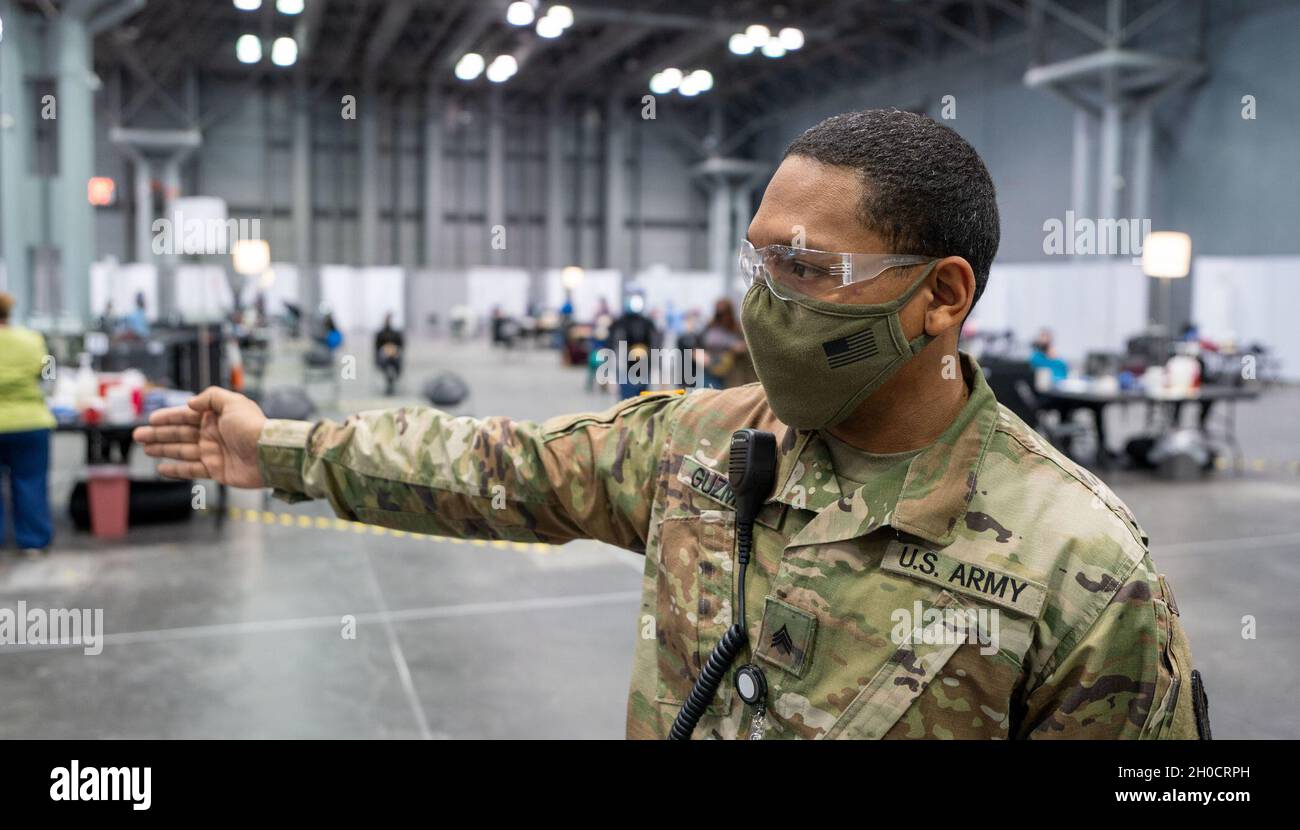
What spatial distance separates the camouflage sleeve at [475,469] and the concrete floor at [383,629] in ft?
9.14

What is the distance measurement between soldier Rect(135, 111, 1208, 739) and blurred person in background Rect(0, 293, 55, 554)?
6.58 meters

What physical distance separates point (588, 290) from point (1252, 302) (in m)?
20.7

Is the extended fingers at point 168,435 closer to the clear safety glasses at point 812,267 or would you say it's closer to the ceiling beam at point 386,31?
the clear safety glasses at point 812,267

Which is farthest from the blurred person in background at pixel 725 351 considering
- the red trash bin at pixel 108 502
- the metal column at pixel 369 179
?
the metal column at pixel 369 179

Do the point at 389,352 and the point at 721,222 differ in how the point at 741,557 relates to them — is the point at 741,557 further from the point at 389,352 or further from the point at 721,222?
the point at 721,222

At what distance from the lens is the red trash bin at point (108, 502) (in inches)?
305

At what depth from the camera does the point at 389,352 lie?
57.8 feet

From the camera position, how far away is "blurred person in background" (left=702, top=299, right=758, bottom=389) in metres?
9.41

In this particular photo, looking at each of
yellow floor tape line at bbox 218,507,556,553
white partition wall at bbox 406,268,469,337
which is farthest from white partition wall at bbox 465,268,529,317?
yellow floor tape line at bbox 218,507,556,553

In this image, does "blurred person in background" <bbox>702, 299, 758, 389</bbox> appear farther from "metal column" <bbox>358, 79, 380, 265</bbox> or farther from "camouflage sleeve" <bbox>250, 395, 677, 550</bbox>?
"metal column" <bbox>358, 79, 380, 265</bbox>

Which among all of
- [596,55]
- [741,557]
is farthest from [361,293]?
[741,557]

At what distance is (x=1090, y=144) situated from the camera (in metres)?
22.8
